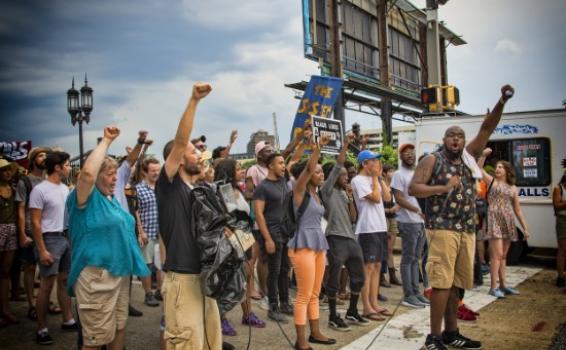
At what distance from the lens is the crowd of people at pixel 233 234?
338 cm

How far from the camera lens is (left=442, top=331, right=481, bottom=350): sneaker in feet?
16.3

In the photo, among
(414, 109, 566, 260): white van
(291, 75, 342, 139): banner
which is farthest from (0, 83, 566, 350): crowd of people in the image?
(291, 75, 342, 139): banner

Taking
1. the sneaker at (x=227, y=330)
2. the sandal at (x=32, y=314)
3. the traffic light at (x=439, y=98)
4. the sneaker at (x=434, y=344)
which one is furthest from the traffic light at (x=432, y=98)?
the sandal at (x=32, y=314)

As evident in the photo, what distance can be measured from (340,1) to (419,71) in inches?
436

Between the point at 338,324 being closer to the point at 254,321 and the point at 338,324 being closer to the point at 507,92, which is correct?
the point at 254,321

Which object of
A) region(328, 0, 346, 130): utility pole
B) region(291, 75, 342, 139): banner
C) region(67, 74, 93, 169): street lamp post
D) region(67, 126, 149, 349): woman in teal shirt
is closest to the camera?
region(67, 126, 149, 349): woman in teal shirt

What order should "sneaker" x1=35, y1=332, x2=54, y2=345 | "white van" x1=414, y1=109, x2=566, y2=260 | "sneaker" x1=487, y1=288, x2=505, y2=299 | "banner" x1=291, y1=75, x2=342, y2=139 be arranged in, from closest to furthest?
"sneaker" x1=35, y1=332, x2=54, y2=345 < "sneaker" x1=487, y1=288, x2=505, y2=299 < "white van" x1=414, y1=109, x2=566, y2=260 < "banner" x1=291, y1=75, x2=342, y2=139

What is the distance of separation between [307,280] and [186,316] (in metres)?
1.83

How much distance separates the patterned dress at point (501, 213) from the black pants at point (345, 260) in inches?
116

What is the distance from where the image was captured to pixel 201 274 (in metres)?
3.34

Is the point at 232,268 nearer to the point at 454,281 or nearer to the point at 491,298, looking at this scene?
the point at 454,281

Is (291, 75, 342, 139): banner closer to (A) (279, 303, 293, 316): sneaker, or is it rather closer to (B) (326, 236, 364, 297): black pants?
(A) (279, 303, 293, 316): sneaker

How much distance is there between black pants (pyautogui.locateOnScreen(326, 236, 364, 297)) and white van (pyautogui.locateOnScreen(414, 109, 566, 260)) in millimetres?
5903

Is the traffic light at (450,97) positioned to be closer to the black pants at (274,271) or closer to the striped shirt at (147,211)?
the black pants at (274,271)
